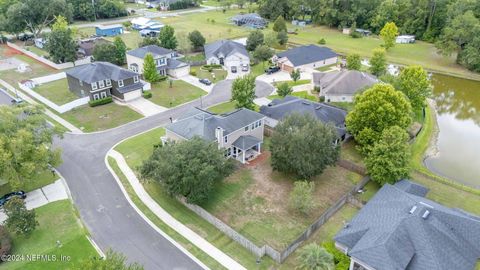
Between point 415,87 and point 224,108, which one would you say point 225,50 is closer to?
point 224,108

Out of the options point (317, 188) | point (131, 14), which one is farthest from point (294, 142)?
point (131, 14)

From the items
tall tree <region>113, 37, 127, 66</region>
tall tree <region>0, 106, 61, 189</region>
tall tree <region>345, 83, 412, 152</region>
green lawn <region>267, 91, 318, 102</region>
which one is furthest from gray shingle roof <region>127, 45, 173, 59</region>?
tall tree <region>345, 83, 412, 152</region>

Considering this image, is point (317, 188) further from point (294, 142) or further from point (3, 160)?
point (3, 160)

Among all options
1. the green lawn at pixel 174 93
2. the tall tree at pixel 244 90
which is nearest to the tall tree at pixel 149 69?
the green lawn at pixel 174 93

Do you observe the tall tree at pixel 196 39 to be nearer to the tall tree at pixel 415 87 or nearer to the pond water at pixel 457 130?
the tall tree at pixel 415 87

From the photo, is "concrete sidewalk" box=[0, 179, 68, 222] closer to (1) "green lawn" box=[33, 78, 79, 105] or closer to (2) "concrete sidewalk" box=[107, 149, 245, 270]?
(2) "concrete sidewalk" box=[107, 149, 245, 270]

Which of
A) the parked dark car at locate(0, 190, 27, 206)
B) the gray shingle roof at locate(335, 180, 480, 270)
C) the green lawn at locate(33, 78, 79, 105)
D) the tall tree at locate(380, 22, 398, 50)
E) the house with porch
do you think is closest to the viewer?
the gray shingle roof at locate(335, 180, 480, 270)

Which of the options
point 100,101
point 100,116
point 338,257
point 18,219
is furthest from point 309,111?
point 18,219
